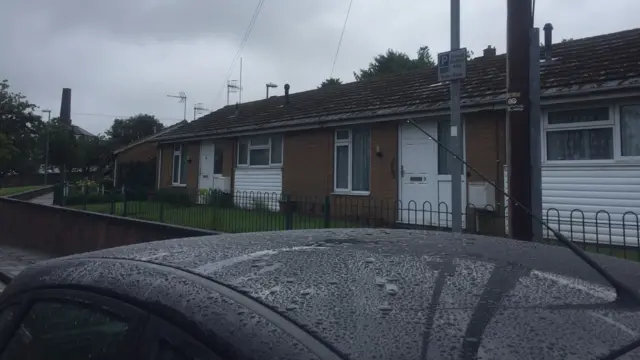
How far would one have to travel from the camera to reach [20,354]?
1.99 meters

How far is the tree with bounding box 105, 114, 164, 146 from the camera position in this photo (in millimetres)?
59625

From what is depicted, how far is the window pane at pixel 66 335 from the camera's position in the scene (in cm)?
161

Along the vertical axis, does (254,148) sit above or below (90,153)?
below

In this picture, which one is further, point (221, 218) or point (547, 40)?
point (547, 40)

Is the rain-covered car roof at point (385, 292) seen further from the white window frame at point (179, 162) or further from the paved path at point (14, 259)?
the white window frame at point (179, 162)

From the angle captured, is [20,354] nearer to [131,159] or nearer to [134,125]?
[131,159]

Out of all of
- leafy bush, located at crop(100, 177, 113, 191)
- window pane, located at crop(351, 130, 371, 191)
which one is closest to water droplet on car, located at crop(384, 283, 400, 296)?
window pane, located at crop(351, 130, 371, 191)

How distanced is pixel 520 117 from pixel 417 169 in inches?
302

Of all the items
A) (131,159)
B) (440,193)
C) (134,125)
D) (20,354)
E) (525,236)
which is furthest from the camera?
(134,125)

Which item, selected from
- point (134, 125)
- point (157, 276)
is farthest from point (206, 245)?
point (134, 125)

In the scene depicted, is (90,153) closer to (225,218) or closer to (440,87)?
(440,87)

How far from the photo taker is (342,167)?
14953 mm

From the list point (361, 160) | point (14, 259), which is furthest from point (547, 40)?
point (14, 259)

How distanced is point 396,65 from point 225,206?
→ 44.0 m
